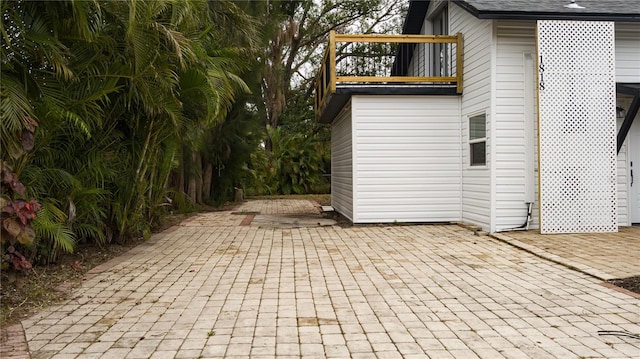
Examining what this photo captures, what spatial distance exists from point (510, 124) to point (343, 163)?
473 cm

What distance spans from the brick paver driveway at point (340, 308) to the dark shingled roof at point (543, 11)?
153 inches

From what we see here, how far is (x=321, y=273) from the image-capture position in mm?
5891

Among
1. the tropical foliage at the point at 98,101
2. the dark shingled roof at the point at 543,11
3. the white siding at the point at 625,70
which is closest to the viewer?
the tropical foliage at the point at 98,101

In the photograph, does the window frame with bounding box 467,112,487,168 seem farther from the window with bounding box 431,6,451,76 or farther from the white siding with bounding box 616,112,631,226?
the white siding with bounding box 616,112,631,226

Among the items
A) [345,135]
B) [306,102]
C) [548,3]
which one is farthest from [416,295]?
[306,102]

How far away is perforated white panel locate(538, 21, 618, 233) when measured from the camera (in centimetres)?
821

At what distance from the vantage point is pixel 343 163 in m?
12.5

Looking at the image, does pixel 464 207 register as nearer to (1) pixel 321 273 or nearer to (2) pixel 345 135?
(2) pixel 345 135

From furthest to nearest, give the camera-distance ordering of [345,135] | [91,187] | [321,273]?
[345,135] → [91,187] → [321,273]

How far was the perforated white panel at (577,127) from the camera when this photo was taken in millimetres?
8211

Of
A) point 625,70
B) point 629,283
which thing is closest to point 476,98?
point 625,70

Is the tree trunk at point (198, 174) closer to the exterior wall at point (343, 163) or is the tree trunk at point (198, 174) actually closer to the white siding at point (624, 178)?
the exterior wall at point (343, 163)

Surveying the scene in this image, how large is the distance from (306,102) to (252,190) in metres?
7.81

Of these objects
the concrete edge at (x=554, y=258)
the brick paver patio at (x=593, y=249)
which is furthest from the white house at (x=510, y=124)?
the concrete edge at (x=554, y=258)
